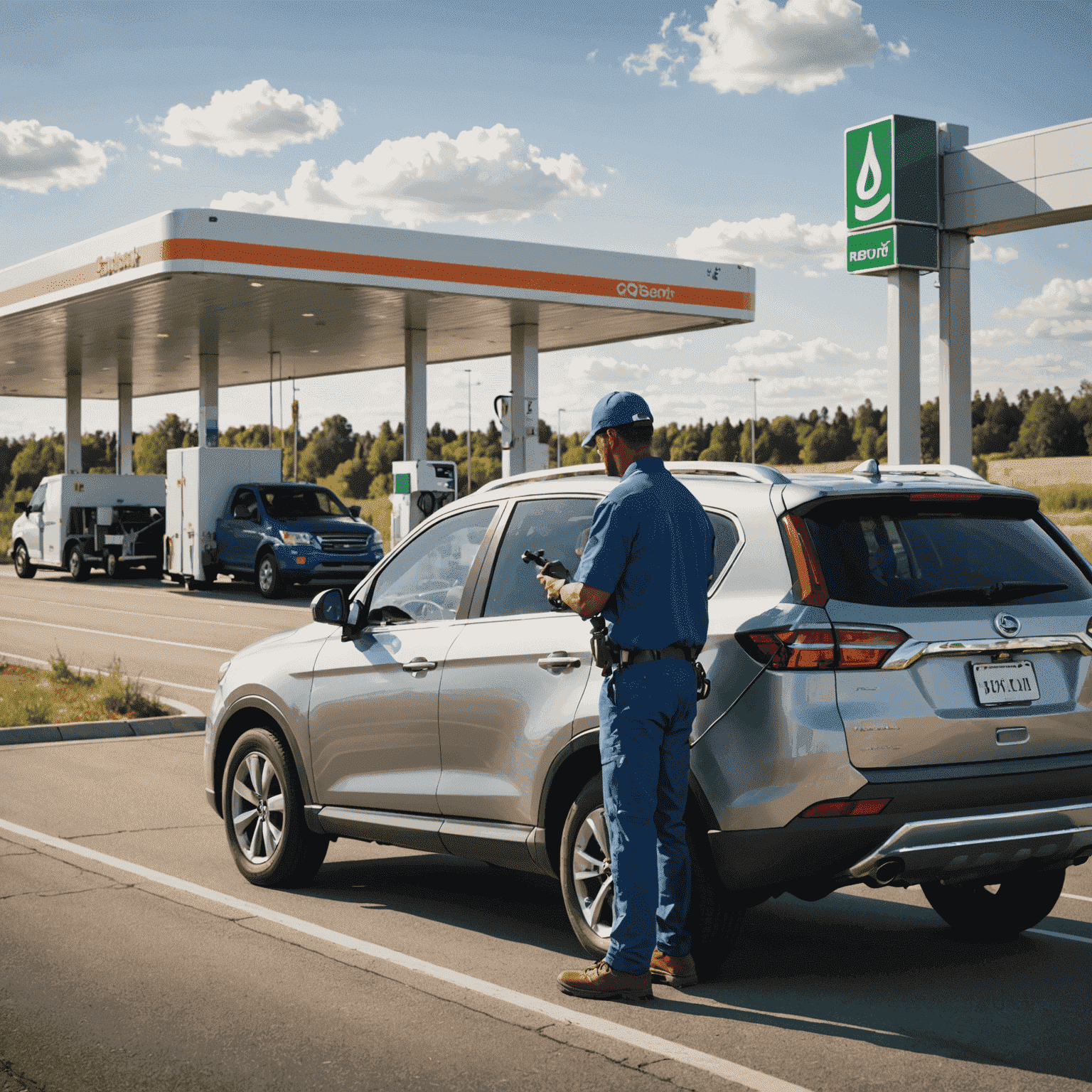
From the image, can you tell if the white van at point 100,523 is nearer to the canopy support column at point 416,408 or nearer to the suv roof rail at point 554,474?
the canopy support column at point 416,408

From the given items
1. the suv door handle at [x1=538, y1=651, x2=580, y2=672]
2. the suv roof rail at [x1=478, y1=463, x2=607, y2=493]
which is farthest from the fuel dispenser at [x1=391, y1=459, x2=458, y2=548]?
the suv door handle at [x1=538, y1=651, x2=580, y2=672]

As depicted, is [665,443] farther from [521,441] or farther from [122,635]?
[122,635]

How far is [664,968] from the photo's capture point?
5031 millimetres

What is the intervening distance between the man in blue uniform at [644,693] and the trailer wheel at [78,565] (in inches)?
1210

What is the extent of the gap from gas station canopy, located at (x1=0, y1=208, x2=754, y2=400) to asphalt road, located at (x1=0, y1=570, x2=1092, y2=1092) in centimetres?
2130

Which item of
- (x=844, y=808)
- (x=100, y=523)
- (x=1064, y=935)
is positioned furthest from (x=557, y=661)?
(x=100, y=523)

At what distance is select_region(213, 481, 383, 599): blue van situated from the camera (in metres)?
27.1

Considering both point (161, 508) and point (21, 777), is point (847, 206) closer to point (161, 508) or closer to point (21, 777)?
point (21, 777)

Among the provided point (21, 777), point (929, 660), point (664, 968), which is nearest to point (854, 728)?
point (929, 660)

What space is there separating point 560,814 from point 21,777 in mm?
5164

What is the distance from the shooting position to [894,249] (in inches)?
739

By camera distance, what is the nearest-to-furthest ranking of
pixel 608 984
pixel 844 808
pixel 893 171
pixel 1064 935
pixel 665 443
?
1. pixel 844 808
2. pixel 608 984
3. pixel 1064 935
4. pixel 893 171
5. pixel 665 443

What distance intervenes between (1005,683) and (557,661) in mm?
1541

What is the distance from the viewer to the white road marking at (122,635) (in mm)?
17828
